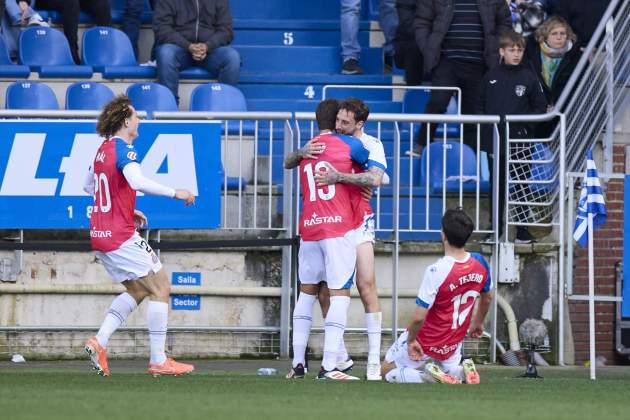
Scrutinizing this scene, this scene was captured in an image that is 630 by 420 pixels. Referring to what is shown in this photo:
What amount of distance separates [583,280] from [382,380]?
437cm

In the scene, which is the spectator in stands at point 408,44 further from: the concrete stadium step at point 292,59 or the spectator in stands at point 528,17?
the spectator in stands at point 528,17

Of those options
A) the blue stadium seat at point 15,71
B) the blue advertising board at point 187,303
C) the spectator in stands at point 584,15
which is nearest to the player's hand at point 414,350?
the blue advertising board at point 187,303

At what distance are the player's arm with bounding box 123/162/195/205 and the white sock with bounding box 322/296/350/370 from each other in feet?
4.43

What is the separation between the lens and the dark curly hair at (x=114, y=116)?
35.1ft

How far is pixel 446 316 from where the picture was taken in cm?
1060

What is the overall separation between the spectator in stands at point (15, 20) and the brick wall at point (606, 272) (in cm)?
644

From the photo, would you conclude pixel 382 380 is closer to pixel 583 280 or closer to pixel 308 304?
pixel 308 304

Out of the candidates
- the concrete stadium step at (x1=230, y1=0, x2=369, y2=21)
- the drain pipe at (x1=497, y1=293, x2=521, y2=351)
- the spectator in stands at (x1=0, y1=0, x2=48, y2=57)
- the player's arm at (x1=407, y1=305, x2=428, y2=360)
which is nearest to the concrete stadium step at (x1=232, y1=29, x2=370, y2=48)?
the concrete stadium step at (x1=230, y1=0, x2=369, y2=21)

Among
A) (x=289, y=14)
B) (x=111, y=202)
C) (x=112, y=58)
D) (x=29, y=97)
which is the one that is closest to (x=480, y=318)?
(x=111, y=202)

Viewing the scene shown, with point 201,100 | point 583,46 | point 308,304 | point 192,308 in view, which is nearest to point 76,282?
point 192,308

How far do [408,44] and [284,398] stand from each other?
7644mm

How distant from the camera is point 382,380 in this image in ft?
36.0

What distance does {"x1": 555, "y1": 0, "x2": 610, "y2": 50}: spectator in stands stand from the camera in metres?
16.0

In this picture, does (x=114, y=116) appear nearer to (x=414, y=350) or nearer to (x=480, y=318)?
(x=414, y=350)
